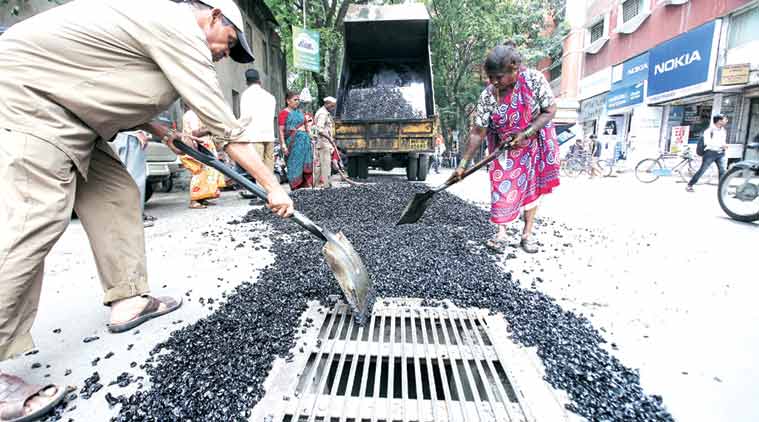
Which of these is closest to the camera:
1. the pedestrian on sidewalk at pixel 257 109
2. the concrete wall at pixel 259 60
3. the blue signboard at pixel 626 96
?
the pedestrian on sidewalk at pixel 257 109

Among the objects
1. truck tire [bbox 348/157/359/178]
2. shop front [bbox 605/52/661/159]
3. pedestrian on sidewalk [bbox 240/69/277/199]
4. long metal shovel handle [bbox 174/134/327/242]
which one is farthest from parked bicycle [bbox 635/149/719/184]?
long metal shovel handle [bbox 174/134/327/242]

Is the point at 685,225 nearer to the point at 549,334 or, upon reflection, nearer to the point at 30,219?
the point at 549,334

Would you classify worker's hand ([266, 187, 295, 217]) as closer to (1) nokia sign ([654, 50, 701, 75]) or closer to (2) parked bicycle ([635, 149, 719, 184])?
(2) parked bicycle ([635, 149, 719, 184])

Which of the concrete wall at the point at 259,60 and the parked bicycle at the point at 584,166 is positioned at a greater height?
the concrete wall at the point at 259,60

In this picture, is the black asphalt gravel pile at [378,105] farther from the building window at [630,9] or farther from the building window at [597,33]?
Answer: the building window at [597,33]

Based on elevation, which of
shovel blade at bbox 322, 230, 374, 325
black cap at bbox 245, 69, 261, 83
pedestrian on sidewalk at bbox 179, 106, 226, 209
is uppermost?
black cap at bbox 245, 69, 261, 83

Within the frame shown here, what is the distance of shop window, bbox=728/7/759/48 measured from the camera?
35.5 feet

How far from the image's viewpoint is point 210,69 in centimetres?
160

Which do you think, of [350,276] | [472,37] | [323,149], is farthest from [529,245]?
[472,37]

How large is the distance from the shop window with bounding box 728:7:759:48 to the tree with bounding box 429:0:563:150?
7578mm

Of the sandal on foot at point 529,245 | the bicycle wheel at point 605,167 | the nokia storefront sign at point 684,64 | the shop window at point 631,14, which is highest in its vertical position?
the shop window at point 631,14

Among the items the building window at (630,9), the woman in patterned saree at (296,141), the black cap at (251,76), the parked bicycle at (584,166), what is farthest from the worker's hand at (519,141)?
the building window at (630,9)

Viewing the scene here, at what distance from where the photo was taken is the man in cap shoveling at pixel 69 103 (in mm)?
1369

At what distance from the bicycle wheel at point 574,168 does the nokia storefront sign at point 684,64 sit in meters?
4.09
